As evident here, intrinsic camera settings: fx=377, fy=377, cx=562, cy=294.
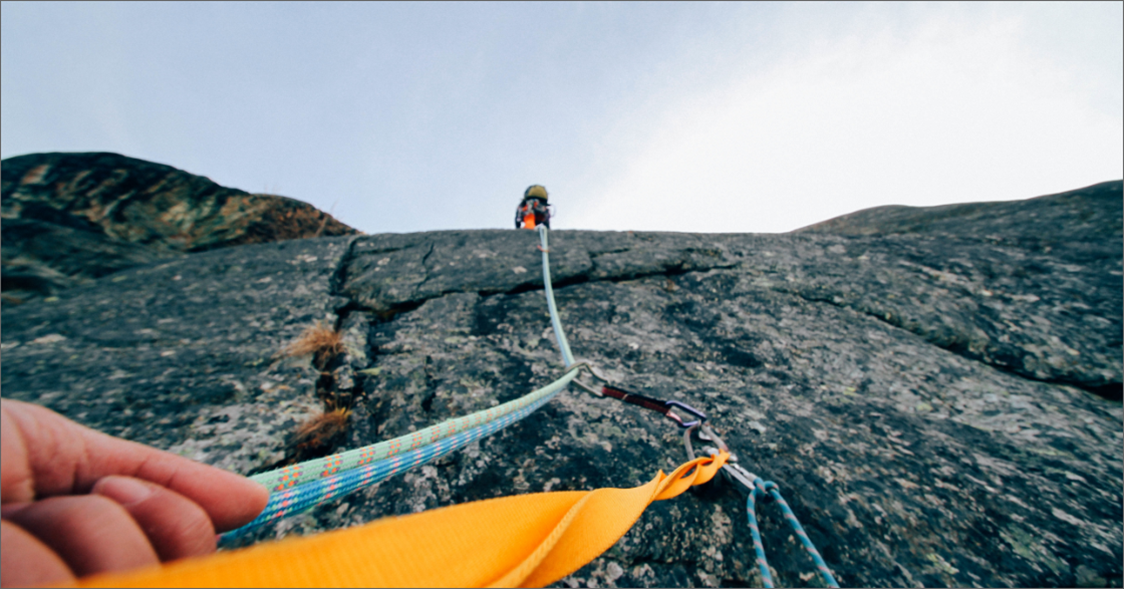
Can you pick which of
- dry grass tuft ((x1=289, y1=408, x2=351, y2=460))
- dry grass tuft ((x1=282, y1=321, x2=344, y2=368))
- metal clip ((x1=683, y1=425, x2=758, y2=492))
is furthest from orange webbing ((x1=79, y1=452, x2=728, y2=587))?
dry grass tuft ((x1=282, y1=321, x2=344, y2=368))

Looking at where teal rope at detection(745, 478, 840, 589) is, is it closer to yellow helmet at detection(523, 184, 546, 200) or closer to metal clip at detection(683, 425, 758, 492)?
metal clip at detection(683, 425, 758, 492)

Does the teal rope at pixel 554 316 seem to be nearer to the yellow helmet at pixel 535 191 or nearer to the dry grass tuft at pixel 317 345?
the dry grass tuft at pixel 317 345

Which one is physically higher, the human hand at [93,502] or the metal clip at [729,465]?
the human hand at [93,502]

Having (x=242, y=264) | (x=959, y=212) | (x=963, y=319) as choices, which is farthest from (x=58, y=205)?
(x=959, y=212)

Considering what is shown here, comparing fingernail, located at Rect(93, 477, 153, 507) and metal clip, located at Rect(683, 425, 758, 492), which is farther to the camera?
metal clip, located at Rect(683, 425, 758, 492)

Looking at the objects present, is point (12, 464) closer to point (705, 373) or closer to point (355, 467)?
point (355, 467)

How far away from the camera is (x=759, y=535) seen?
1.08 metres

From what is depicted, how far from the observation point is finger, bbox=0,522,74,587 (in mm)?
308

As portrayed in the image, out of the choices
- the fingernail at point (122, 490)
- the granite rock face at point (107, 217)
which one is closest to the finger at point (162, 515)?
the fingernail at point (122, 490)

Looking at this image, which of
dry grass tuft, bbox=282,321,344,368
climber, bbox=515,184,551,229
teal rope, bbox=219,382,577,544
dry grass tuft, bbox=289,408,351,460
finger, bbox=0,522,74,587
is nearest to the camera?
finger, bbox=0,522,74,587

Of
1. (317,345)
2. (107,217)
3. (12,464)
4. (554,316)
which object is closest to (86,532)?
(12,464)

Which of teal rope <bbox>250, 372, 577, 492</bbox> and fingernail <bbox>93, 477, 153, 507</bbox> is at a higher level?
fingernail <bbox>93, 477, 153, 507</bbox>

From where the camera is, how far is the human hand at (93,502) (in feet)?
1.15

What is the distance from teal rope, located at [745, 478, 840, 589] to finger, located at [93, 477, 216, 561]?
1.07 meters
